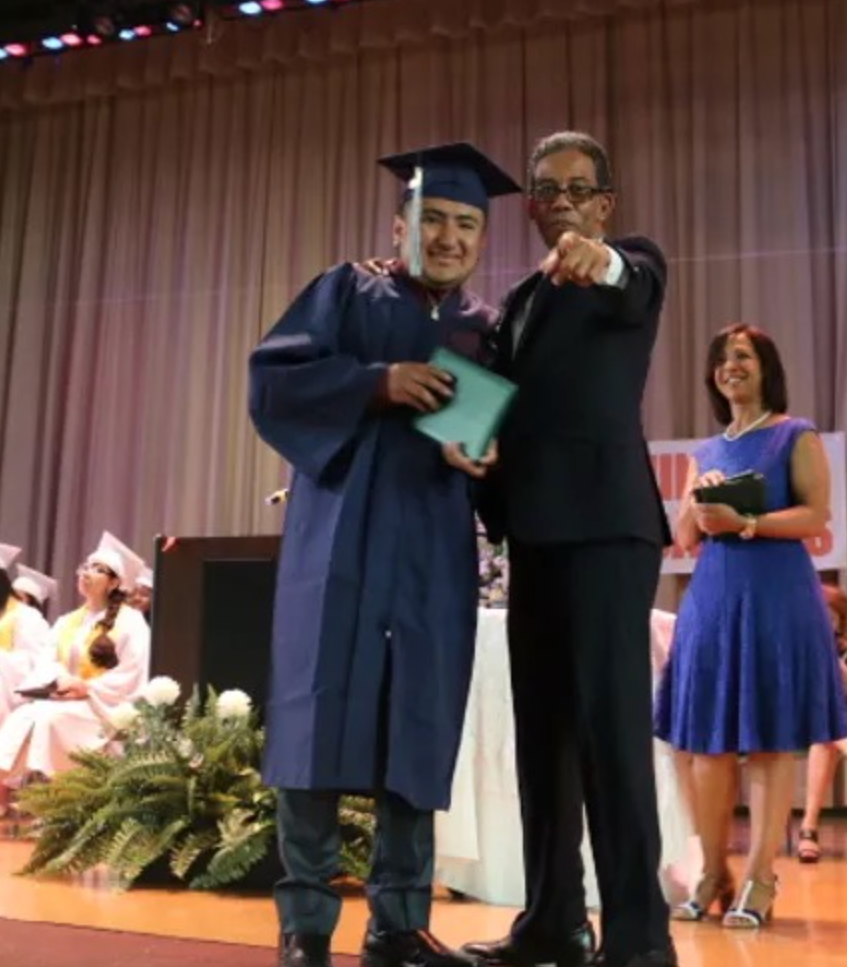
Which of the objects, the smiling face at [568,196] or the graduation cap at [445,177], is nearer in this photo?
the smiling face at [568,196]

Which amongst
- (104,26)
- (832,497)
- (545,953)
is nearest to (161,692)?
(545,953)

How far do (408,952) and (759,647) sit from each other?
1413 millimetres

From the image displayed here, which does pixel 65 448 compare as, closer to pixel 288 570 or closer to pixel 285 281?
pixel 285 281

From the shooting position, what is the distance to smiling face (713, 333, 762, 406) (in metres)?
3.50

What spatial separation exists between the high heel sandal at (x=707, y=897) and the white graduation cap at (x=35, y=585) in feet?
16.2

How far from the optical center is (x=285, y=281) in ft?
28.7

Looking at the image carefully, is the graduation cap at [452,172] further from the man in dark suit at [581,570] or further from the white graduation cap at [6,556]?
the white graduation cap at [6,556]

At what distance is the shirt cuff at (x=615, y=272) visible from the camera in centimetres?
220

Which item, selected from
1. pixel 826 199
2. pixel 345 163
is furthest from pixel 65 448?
pixel 826 199


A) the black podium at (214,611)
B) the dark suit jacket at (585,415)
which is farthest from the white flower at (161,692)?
the dark suit jacket at (585,415)

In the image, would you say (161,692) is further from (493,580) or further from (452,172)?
(452,172)

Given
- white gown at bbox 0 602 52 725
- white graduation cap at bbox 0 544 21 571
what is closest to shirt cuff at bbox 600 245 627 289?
white gown at bbox 0 602 52 725

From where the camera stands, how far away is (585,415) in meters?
2.33

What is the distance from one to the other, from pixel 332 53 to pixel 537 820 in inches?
276
